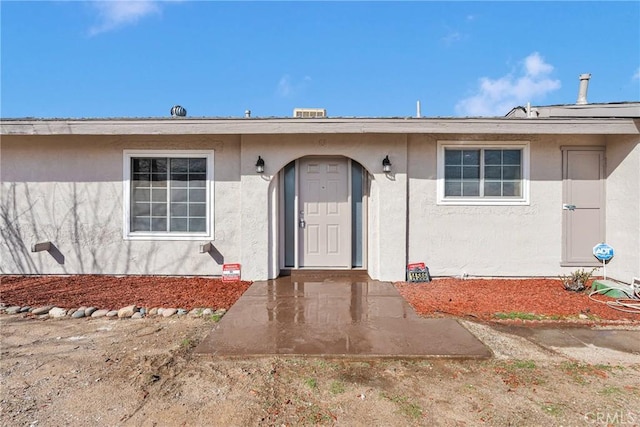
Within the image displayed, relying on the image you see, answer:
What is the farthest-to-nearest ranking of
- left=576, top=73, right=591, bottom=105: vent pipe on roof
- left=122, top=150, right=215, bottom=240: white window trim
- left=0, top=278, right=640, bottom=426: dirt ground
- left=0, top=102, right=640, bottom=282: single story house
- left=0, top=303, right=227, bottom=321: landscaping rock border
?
1. left=576, top=73, right=591, bottom=105: vent pipe on roof
2. left=122, top=150, right=215, bottom=240: white window trim
3. left=0, top=102, right=640, bottom=282: single story house
4. left=0, top=303, right=227, bottom=321: landscaping rock border
5. left=0, top=278, right=640, bottom=426: dirt ground

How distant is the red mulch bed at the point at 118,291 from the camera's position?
4602 mm

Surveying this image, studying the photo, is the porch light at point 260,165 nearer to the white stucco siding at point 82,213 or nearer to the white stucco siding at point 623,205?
the white stucco siding at point 82,213

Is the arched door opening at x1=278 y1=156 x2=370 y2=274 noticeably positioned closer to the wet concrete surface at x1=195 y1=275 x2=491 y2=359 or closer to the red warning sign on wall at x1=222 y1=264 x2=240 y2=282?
the red warning sign on wall at x1=222 y1=264 x2=240 y2=282

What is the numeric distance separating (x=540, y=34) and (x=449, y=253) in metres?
7.11

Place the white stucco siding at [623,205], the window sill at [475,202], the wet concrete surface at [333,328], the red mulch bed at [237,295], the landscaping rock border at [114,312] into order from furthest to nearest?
1. the window sill at [475,202]
2. the white stucco siding at [623,205]
3. the red mulch bed at [237,295]
4. the landscaping rock border at [114,312]
5. the wet concrete surface at [333,328]

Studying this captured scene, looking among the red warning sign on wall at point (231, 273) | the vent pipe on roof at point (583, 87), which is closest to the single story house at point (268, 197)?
the red warning sign on wall at point (231, 273)

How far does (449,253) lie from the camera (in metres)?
5.96

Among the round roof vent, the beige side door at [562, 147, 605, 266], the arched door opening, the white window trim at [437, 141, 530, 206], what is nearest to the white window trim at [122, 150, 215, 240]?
the arched door opening

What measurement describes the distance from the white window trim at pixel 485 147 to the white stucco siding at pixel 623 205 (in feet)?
4.76

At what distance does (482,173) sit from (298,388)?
519cm

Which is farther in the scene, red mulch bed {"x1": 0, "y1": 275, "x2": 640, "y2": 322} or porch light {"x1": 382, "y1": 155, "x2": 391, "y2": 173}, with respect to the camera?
porch light {"x1": 382, "y1": 155, "x2": 391, "y2": 173}

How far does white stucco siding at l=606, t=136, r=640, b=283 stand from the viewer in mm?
5328

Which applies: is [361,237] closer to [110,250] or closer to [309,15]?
[110,250]

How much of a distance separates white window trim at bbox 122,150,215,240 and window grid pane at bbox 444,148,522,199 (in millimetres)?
4501
